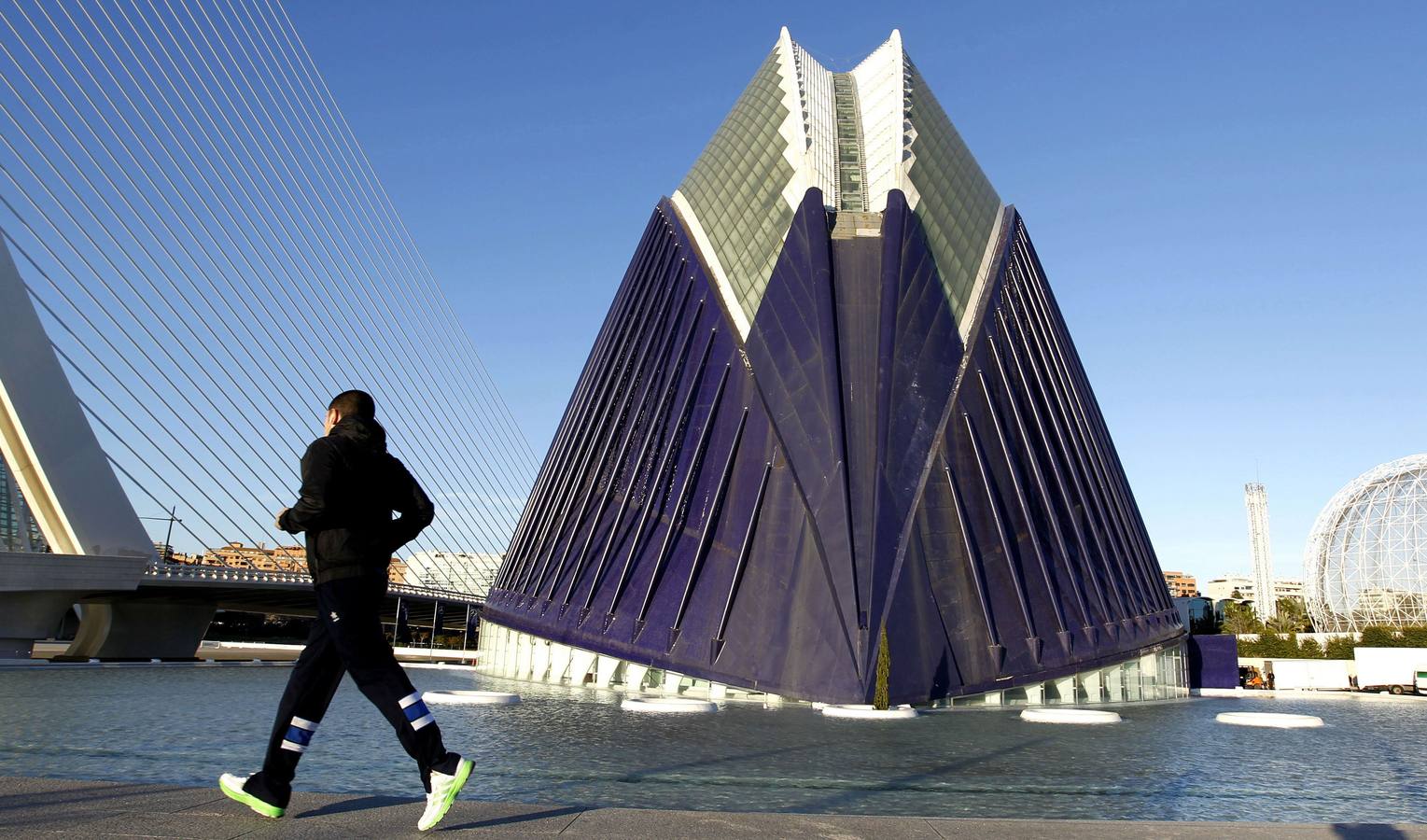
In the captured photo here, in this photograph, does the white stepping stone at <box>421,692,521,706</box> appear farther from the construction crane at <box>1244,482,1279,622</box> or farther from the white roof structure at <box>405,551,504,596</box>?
the construction crane at <box>1244,482,1279,622</box>

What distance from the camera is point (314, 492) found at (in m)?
5.27

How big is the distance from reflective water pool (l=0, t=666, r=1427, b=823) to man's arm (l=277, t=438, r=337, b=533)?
2.38 meters

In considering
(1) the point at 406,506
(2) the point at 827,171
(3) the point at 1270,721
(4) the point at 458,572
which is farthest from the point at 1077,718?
(4) the point at 458,572

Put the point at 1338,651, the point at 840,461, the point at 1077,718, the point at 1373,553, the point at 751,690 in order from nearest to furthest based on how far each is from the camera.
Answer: the point at 1077,718, the point at 751,690, the point at 840,461, the point at 1338,651, the point at 1373,553

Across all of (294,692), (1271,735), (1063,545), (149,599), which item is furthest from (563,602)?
(149,599)

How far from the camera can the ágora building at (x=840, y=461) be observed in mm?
21578

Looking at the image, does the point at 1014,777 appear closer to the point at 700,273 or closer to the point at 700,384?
the point at 700,384

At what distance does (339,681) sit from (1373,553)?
92.0 metres

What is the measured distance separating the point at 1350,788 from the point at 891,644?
11.8 metres

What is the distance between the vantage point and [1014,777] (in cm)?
862

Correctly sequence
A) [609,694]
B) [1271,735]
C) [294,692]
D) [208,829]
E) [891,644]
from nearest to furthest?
[208,829]
[294,692]
[1271,735]
[891,644]
[609,694]

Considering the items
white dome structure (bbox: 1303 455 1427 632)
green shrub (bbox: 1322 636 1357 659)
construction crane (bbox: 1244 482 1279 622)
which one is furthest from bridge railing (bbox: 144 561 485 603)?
construction crane (bbox: 1244 482 1279 622)

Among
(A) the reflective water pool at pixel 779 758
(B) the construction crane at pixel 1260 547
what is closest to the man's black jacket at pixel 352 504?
(A) the reflective water pool at pixel 779 758

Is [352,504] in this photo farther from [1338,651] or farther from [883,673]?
[1338,651]
